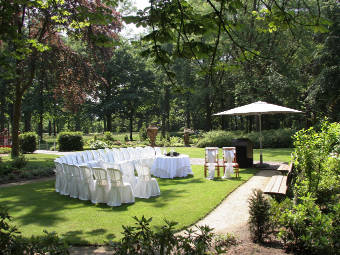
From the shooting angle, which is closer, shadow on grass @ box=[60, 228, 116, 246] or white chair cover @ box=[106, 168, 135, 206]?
shadow on grass @ box=[60, 228, 116, 246]

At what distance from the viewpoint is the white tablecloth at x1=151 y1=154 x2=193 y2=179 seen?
33.6 feet

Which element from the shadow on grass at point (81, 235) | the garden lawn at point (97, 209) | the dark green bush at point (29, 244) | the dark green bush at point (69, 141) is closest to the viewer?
the dark green bush at point (29, 244)

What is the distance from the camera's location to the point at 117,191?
6809 mm

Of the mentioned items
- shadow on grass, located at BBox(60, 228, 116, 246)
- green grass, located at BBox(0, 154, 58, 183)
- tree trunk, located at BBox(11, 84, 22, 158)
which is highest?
tree trunk, located at BBox(11, 84, 22, 158)

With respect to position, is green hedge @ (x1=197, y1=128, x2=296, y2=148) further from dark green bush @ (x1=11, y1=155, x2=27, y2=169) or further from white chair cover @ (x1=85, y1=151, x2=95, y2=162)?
dark green bush @ (x1=11, y1=155, x2=27, y2=169)

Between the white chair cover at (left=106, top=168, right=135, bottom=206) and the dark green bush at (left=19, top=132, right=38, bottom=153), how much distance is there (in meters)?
14.5

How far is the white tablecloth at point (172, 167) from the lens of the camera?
10.2 m

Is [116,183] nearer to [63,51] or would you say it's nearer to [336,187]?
[336,187]

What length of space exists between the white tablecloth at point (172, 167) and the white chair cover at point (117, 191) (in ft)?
11.4

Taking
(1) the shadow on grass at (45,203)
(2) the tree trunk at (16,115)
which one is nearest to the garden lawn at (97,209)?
(1) the shadow on grass at (45,203)

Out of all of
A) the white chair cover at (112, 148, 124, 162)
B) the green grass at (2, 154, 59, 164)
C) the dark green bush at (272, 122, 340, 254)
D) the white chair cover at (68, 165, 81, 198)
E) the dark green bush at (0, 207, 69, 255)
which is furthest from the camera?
the green grass at (2, 154, 59, 164)

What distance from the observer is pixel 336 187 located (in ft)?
17.0

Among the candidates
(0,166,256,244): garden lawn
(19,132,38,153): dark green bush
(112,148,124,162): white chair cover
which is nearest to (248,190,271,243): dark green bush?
(0,166,256,244): garden lawn

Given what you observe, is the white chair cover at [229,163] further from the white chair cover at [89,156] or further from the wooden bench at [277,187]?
the white chair cover at [89,156]
